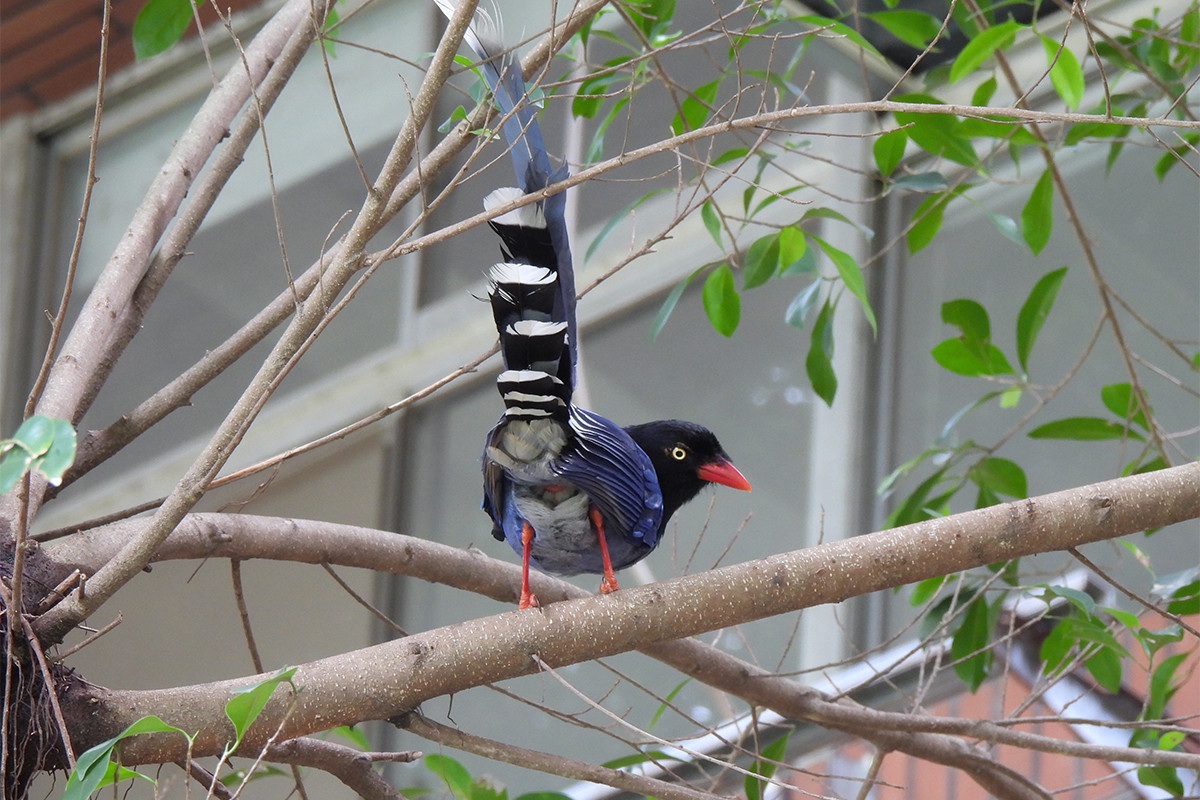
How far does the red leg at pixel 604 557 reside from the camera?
5.49ft

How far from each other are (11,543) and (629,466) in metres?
0.86

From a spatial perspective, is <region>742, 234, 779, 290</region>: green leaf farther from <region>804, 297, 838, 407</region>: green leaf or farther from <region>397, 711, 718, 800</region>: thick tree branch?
<region>397, 711, 718, 800</region>: thick tree branch

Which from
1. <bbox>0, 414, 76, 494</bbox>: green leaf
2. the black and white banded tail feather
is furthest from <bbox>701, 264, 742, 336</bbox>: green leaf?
<bbox>0, 414, 76, 494</bbox>: green leaf

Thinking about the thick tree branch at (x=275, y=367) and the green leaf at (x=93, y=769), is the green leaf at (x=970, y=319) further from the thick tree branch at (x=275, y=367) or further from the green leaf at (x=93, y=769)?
the green leaf at (x=93, y=769)

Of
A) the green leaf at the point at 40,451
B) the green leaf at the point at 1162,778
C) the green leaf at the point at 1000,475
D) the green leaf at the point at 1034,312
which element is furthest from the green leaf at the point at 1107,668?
the green leaf at the point at 40,451

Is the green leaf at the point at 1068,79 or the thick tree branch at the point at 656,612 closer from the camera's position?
the thick tree branch at the point at 656,612

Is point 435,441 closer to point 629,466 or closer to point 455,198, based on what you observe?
point 455,198

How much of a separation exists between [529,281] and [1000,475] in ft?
3.82

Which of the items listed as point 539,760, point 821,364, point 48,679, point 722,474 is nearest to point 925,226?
point 821,364

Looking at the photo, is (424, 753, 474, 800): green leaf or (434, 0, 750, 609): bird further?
(424, 753, 474, 800): green leaf

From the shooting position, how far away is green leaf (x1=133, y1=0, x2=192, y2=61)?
1947 millimetres

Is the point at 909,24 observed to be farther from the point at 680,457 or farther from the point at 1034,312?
the point at 680,457

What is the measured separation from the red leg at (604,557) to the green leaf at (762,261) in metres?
0.59

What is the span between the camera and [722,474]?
1948mm
